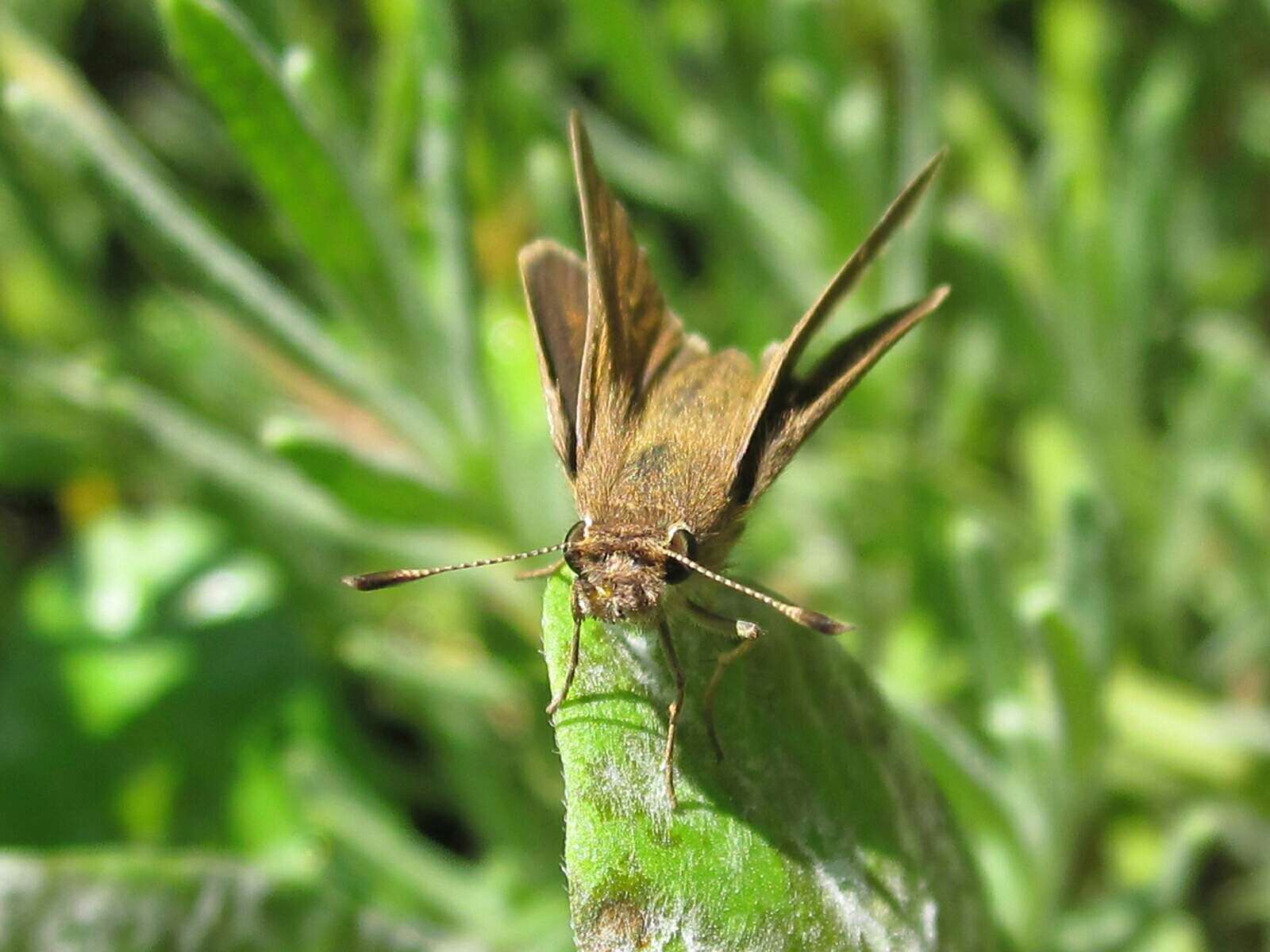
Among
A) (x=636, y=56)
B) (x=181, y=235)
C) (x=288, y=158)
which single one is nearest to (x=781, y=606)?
(x=288, y=158)

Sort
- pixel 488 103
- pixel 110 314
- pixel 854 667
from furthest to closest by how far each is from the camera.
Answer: pixel 488 103, pixel 110 314, pixel 854 667

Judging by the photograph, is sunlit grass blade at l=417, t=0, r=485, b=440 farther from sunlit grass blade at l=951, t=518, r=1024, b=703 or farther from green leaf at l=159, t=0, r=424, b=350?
sunlit grass blade at l=951, t=518, r=1024, b=703

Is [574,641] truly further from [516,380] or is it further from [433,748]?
[433,748]

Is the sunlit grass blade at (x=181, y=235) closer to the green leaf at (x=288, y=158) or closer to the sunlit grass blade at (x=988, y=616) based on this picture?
the green leaf at (x=288, y=158)

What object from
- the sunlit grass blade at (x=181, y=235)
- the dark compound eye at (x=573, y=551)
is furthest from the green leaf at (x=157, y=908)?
the sunlit grass blade at (x=181, y=235)

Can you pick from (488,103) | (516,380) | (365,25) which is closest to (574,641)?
(516,380)

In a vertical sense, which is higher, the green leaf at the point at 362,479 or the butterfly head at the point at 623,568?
the green leaf at the point at 362,479
